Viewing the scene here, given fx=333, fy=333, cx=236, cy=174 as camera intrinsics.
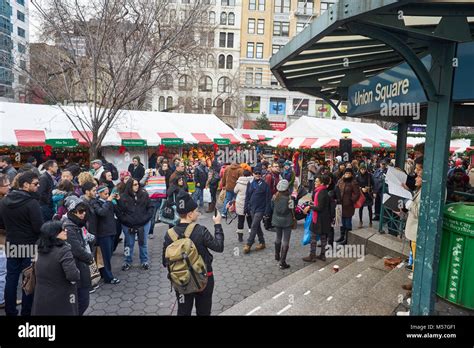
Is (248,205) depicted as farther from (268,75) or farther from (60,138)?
(268,75)

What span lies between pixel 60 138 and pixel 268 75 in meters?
38.1

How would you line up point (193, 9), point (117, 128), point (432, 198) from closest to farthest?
point (432, 198) < point (193, 9) < point (117, 128)

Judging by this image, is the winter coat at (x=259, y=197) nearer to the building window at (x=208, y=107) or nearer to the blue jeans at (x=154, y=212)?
the blue jeans at (x=154, y=212)

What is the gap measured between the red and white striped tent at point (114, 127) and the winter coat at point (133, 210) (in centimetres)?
671

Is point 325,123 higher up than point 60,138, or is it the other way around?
point 325,123

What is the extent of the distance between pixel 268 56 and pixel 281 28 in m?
4.41

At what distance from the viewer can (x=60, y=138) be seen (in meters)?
13.9

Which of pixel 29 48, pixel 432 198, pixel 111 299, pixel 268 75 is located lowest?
pixel 111 299

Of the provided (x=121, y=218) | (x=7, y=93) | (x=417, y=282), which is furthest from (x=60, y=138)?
(x=7, y=93)

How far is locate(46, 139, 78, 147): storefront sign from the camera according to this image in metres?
13.5

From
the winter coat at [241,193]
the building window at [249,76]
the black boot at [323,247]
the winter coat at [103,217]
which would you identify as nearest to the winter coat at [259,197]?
the winter coat at [241,193]

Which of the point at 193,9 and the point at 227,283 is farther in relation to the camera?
the point at 193,9

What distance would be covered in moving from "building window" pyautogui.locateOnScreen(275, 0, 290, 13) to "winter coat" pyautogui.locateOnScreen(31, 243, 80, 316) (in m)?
50.5

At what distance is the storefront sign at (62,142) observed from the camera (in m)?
13.5
